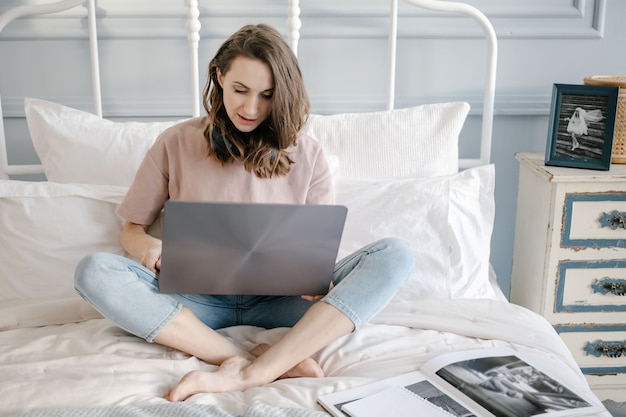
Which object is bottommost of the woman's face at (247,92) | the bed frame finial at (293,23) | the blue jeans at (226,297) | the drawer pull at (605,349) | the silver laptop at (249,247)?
the drawer pull at (605,349)

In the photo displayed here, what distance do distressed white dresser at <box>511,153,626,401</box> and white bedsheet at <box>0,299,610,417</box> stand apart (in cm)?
37

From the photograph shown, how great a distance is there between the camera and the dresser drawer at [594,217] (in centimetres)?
173

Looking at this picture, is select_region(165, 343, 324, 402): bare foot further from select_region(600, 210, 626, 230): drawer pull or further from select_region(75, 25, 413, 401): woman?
select_region(600, 210, 626, 230): drawer pull

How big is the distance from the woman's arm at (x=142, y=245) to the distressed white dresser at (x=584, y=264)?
98cm

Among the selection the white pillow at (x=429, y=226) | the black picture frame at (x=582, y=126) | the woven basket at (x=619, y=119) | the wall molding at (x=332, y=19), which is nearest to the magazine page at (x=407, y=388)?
the white pillow at (x=429, y=226)

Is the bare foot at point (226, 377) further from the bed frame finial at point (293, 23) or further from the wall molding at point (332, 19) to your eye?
the wall molding at point (332, 19)

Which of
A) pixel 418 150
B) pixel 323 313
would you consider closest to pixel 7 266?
pixel 323 313

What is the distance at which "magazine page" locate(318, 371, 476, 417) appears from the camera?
3.41 ft

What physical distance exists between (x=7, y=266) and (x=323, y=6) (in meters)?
1.09

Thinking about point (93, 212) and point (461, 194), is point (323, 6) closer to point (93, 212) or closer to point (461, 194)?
point (461, 194)

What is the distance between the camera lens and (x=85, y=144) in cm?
165

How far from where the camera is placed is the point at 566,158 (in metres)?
1.79

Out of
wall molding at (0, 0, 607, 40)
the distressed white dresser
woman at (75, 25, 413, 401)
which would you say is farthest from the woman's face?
the distressed white dresser

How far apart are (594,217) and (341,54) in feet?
2.69
